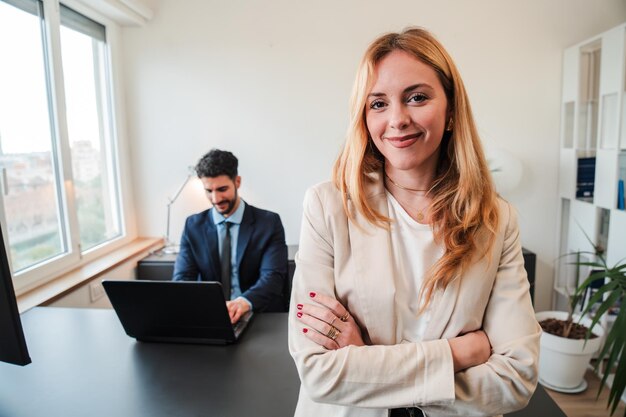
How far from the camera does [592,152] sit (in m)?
3.08

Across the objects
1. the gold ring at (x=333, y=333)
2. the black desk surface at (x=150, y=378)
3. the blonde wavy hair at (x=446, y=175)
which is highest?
the blonde wavy hair at (x=446, y=175)

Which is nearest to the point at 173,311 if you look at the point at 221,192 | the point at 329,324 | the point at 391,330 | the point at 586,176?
the point at 329,324

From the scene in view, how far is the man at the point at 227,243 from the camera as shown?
2.21 metres

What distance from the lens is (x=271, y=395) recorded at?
1.17m

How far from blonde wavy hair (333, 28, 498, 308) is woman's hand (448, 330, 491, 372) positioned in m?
0.11

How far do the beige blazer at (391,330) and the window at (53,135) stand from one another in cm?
187

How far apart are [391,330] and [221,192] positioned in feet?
4.77

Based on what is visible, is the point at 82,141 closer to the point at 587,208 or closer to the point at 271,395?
the point at 271,395

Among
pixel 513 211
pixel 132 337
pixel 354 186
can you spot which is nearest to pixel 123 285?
pixel 132 337

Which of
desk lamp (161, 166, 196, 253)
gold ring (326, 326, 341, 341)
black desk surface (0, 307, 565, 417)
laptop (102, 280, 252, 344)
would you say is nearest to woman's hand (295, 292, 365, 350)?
gold ring (326, 326, 341, 341)

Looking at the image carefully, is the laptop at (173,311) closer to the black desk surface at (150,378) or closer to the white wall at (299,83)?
the black desk surface at (150,378)

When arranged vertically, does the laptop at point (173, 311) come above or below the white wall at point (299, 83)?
below

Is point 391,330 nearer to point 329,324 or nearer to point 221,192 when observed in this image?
point 329,324

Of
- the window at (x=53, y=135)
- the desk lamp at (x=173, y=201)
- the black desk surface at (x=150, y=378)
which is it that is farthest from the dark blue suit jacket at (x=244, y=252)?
the desk lamp at (x=173, y=201)
